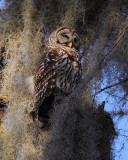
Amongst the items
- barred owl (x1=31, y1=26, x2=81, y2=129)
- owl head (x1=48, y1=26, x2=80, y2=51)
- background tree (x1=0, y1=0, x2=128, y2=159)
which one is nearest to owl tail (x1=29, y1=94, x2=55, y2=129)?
barred owl (x1=31, y1=26, x2=81, y2=129)

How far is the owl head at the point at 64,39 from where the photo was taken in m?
2.98

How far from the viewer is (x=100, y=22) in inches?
134

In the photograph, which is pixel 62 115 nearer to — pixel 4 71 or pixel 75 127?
pixel 75 127

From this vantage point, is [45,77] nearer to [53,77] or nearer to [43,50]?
[53,77]

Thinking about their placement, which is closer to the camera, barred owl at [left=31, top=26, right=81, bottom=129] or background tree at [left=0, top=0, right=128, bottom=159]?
background tree at [left=0, top=0, right=128, bottom=159]

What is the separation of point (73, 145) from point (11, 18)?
211cm

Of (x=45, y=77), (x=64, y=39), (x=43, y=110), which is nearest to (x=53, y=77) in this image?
(x=45, y=77)

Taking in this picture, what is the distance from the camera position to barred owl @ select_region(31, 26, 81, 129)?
2510 mm

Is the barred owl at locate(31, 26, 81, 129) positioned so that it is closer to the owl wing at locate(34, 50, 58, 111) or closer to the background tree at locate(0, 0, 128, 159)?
the owl wing at locate(34, 50, 58, 111)

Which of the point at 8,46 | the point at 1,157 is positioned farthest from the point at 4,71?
the point at 1,157

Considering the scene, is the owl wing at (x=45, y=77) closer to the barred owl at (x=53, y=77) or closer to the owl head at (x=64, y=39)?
the barred owl at (x=53, y=77)

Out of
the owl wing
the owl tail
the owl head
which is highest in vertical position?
the owl head

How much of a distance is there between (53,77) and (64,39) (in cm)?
65

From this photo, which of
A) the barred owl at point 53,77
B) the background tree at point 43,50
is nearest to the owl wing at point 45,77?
the barred owl at point 53,77
